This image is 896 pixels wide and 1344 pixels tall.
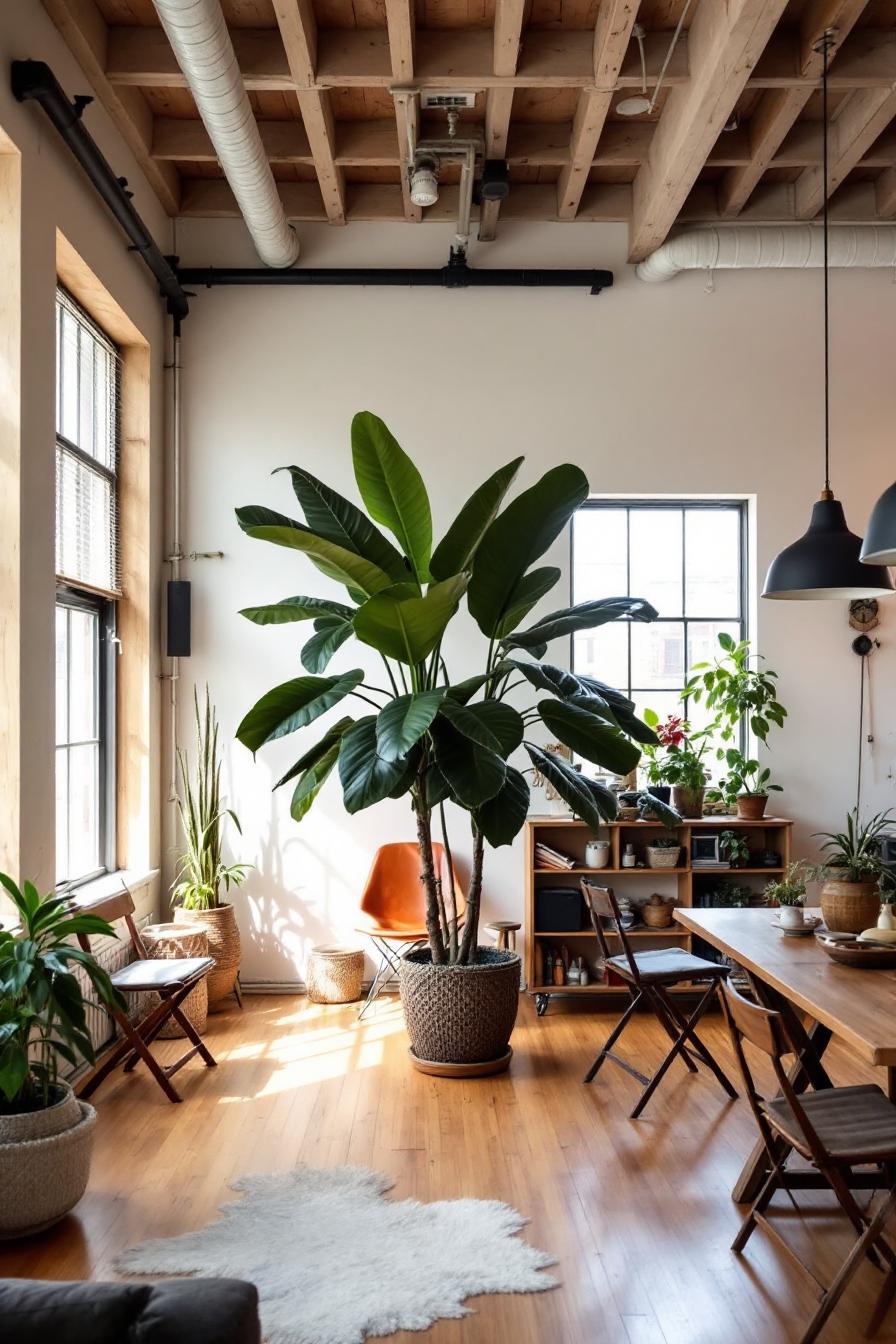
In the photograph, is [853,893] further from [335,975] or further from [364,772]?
[335,975]

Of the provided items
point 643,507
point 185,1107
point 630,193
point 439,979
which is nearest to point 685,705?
point 643,507

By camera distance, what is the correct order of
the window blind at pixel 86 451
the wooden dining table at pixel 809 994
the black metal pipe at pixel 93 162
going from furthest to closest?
the window blind at pixel 86 451
the black metal pipe at pixel 93 162
the wooden dining table at pixel 809 994

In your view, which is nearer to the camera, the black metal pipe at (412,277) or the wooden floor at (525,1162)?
the wooden floor at (525,1162)

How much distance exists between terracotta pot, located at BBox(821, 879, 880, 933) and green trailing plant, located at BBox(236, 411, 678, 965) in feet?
3.14

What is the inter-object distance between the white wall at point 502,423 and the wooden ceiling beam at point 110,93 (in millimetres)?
399

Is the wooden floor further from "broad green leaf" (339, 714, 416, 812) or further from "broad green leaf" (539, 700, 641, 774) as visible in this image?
"broad green leaf" (539, 700, 641, 774)

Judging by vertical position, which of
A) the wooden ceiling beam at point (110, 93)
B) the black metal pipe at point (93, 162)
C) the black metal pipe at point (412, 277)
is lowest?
the black metal pipe at point (93, 162)

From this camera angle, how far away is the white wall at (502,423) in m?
6.24

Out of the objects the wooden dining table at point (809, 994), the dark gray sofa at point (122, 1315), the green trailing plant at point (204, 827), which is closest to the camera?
the dark gray sofa at point (122, 1315)

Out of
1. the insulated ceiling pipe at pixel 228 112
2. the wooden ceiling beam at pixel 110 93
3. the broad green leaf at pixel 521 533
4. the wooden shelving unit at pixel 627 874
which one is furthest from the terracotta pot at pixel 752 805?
the wooden ceiling beam at pixel 110 93

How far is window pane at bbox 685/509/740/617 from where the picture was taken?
6.54 metres

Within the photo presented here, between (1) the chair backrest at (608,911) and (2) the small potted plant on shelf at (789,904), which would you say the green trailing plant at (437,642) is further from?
(2) the small potted plant on shelf at (789,904)

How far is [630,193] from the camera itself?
629 cm

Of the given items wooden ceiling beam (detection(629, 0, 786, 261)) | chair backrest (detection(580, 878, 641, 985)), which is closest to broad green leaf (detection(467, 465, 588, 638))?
chair backrest (detection(580, 878, 641, 985))
